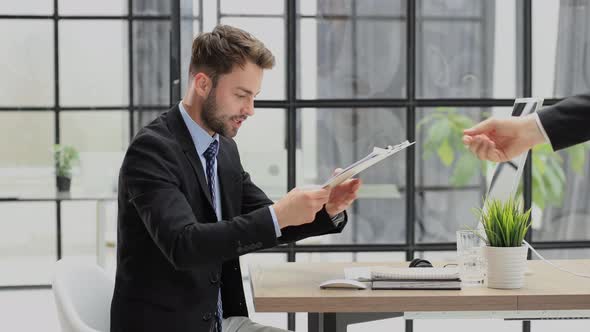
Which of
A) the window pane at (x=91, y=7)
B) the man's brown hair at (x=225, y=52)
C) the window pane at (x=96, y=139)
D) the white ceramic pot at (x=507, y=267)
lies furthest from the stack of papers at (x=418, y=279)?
the window pane at (x=91, y=7)

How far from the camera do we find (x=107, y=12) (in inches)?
294

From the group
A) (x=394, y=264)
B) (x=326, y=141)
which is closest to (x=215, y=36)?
(x=394, y=264)

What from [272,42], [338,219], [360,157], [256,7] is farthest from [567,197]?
[338,219]

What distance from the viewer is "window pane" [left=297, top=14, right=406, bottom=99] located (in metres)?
4.50

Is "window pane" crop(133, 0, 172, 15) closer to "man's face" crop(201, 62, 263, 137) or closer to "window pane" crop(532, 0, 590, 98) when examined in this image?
"window pane" crop(532, 0, 590, 98)

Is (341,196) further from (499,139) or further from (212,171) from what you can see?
(499,139)

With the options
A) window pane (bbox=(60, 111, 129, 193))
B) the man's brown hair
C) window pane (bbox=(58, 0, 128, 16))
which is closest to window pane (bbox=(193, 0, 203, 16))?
the man's brown hair

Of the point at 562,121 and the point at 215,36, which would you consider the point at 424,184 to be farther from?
the point at 562,121

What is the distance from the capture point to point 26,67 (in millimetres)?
7504

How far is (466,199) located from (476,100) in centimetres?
50

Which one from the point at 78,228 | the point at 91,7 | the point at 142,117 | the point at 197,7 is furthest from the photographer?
the point at 78,228

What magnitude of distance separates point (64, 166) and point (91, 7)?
1501 mm

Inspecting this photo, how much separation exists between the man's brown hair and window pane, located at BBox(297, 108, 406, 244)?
178cm

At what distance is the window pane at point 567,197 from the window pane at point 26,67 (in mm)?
4302
